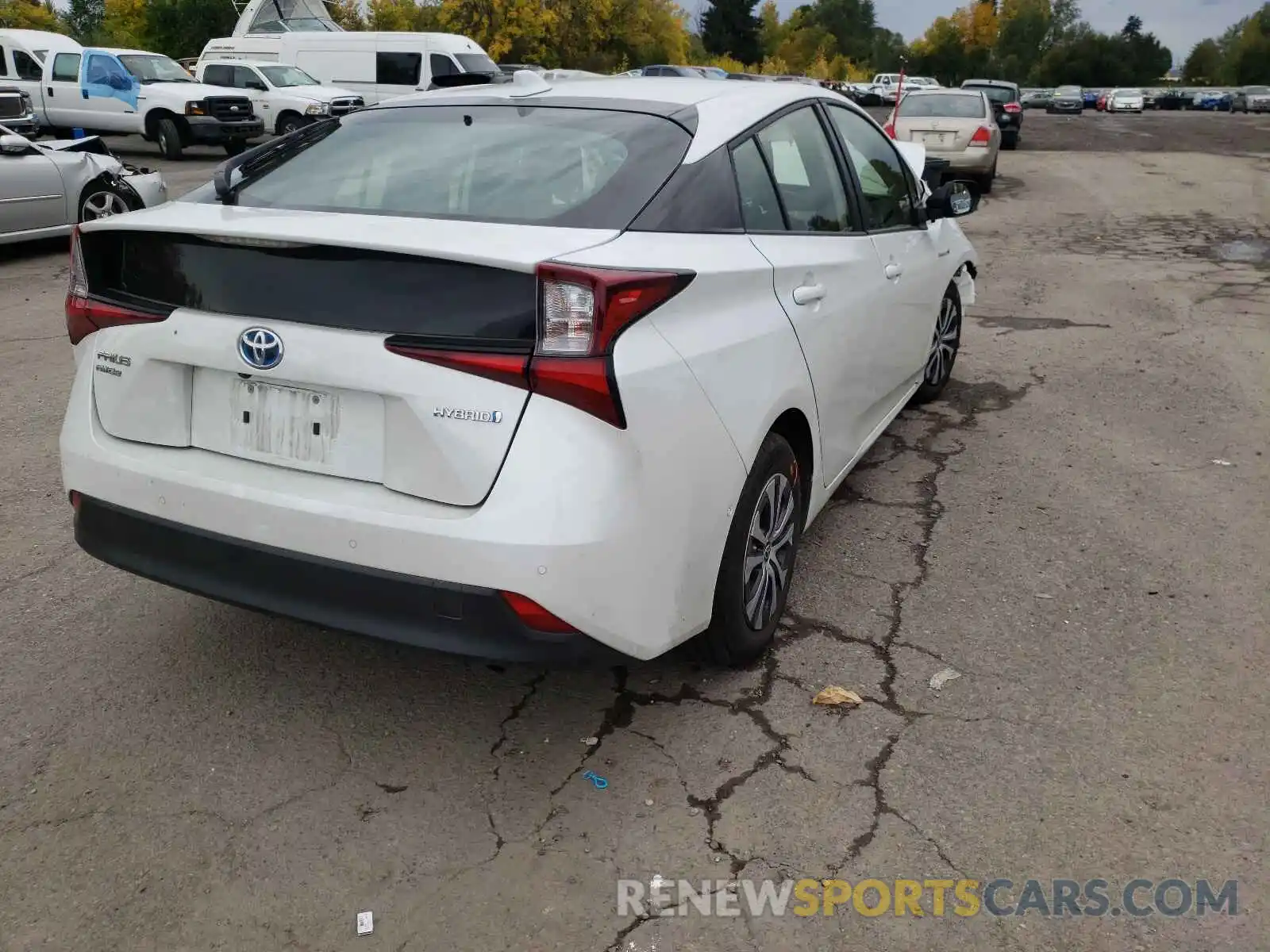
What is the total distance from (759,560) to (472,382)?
48.8 inches

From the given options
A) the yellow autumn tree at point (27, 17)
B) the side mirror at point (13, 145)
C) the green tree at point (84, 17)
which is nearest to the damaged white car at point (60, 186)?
the side mirror at point (13, 145)

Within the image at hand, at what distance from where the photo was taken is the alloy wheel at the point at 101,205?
1073 cm

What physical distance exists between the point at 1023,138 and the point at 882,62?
307 feet

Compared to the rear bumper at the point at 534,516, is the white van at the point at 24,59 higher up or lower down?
higher up

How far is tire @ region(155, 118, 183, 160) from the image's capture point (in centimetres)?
1941

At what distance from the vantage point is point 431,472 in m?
2.50

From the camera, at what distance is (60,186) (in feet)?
34.2

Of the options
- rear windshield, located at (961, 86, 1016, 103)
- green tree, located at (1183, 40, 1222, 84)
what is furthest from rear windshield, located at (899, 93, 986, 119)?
green tree, located at (1183, 40, 1222, 84)

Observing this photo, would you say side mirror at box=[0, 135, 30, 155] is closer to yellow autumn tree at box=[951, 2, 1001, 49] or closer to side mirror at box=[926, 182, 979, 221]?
side mirror at box=[926, 182, 979, 221]

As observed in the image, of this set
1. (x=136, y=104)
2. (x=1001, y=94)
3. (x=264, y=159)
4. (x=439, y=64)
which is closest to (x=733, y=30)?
(x=1001, y=94)

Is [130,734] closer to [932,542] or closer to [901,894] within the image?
[901,894]

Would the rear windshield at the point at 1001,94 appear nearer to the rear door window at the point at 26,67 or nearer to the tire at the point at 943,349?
the rear door window at the point at 26,67

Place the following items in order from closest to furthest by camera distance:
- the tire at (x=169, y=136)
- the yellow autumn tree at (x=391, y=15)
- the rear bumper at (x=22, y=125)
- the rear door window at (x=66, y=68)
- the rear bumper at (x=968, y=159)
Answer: the rear bumper at (x=22, y=125) < the rear bumper at (x=968, y=159) < the tire at (x=169, y=136) < the rear door window at (x=66, y=68) < the yellow autumn tree at (x=391, y=15)

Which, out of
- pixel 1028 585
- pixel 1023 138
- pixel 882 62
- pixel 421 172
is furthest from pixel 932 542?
pixel 882 62
